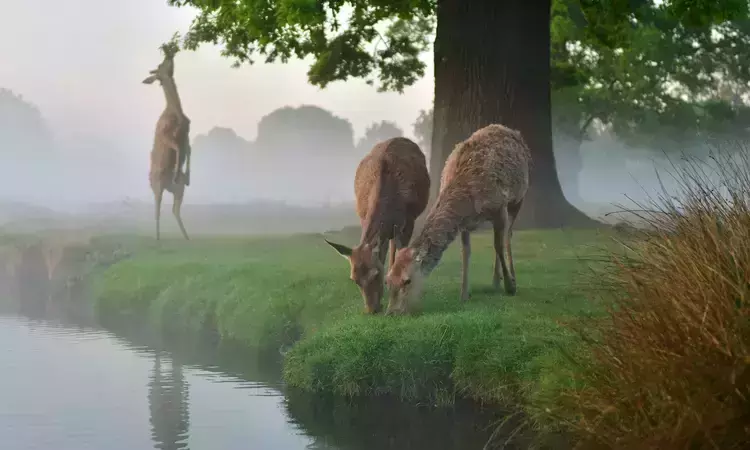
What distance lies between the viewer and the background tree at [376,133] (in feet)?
38.4

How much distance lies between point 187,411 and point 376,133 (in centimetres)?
687

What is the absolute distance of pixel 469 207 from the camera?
20.2 feet

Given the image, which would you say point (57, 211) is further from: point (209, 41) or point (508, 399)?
point (508, 399)

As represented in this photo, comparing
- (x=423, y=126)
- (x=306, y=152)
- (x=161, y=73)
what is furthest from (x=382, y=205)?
(x=306, y=152)

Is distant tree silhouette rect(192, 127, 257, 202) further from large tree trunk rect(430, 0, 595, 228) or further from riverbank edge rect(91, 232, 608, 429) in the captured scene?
riverbank edge rect(91, 232, 608, 429)

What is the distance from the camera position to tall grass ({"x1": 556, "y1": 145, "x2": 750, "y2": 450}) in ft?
9.96

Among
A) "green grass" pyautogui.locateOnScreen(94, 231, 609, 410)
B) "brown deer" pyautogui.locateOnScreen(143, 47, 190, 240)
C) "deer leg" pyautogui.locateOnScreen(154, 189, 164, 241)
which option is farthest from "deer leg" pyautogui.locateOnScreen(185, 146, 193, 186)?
"green grass" pyautogui.locateOnScreen(94, 231, 609, 410)

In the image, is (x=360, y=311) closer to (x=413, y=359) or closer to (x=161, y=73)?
(x=413, y=359)

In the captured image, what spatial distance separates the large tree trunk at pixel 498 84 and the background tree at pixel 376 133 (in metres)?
1.89

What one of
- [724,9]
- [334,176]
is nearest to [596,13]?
[724,9]

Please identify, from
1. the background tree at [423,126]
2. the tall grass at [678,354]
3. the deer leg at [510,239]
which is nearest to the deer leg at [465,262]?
Result: the deer leg at [510,239]

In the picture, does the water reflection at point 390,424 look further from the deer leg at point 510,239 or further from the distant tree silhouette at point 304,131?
the distant tree silhouette at point 304,131

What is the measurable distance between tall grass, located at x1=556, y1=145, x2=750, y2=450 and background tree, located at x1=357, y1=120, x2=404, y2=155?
7875mm

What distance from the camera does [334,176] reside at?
12.2 metres
